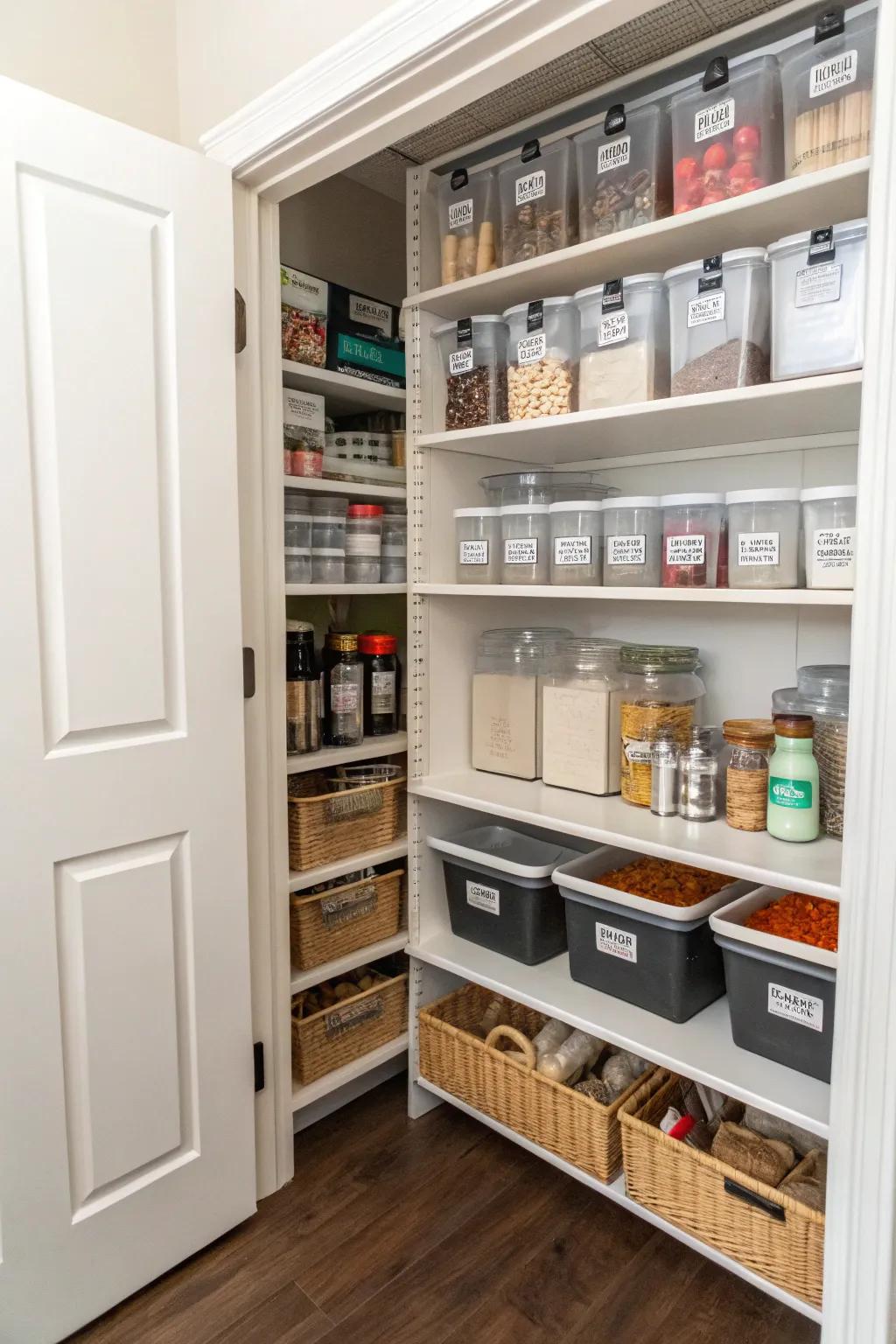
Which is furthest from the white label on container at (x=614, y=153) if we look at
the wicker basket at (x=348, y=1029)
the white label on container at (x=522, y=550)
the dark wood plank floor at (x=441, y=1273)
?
the dark wood plank floor at (x=441, y=1273)

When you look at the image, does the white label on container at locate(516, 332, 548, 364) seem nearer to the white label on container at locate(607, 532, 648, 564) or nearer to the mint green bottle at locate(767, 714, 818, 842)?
the white label on container at locate(607, 532, 648, 564)

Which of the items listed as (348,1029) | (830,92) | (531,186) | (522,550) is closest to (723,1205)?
(348,1029)

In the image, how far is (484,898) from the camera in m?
1.97

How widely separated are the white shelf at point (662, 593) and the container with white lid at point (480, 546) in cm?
4

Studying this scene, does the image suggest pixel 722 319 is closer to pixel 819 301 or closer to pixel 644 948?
pixel 819 301

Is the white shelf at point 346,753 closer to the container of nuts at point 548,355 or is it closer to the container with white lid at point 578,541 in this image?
the container with white lid at point 578,541

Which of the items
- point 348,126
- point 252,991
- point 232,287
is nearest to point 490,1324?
point 252,991

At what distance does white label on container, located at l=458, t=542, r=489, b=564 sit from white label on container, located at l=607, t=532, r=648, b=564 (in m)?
0.33

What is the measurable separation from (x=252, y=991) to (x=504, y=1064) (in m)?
0.57

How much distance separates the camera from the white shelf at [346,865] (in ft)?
6.08

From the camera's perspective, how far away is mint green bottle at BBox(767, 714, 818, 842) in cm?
145

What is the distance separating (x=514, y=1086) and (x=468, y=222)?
1866 mm

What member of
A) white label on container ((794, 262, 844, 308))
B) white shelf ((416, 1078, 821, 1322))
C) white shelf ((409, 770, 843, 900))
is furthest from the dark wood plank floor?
white label on container ((794, 262, 844, 308))

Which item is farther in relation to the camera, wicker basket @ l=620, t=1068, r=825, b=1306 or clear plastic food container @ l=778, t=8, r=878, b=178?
wicker basket @ l=620, t=1068, r=825, b=1306
